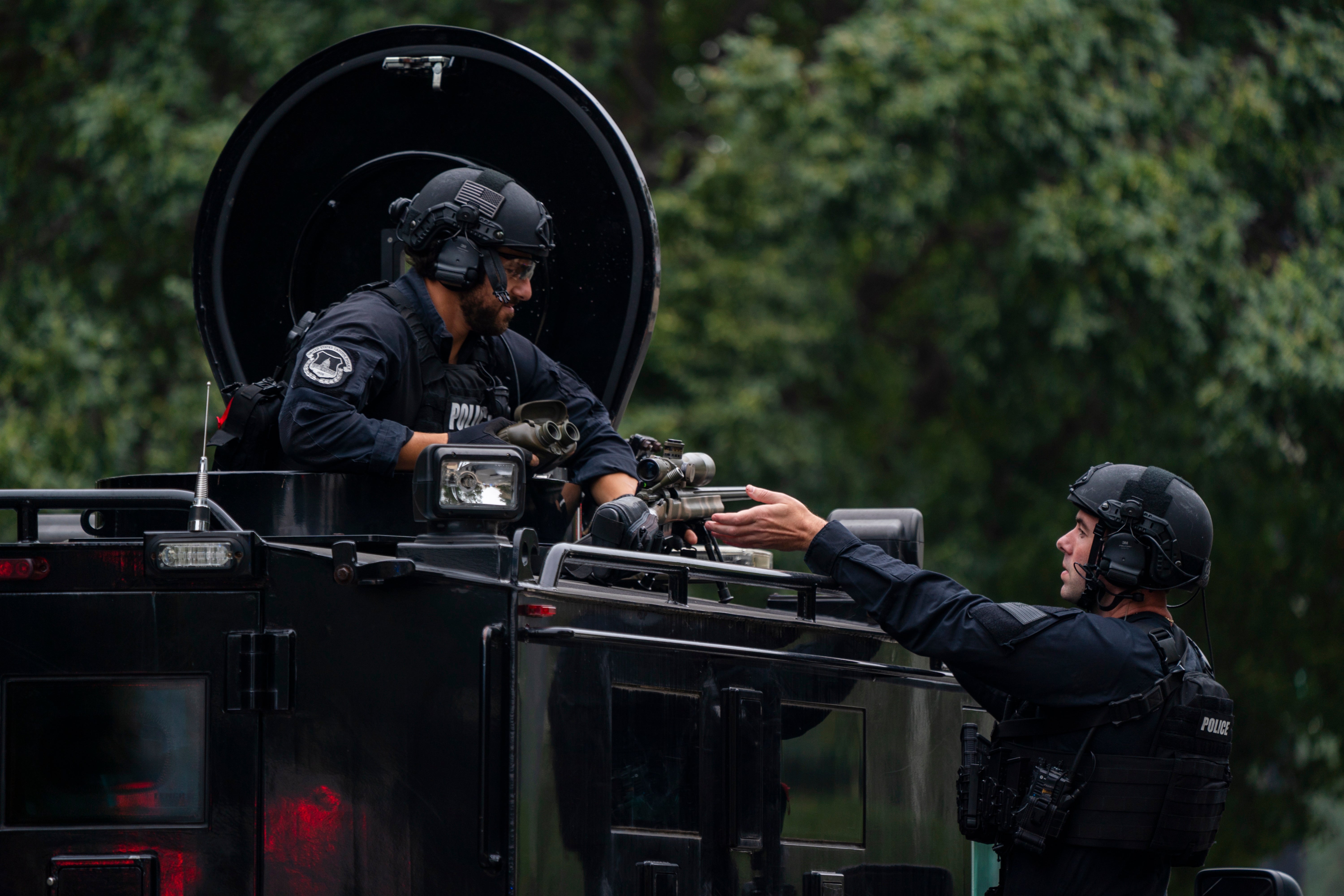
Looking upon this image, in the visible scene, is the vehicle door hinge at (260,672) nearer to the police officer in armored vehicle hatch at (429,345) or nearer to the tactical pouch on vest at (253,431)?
the police officer in armored vehicle hatch at (429,345)

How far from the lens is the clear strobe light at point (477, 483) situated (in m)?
3.87

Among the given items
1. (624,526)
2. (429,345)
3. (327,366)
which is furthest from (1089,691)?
(327,366)

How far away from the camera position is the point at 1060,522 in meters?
14.8

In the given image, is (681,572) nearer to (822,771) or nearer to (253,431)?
(822,771)

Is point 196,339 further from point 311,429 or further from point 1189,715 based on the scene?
point 1189,715

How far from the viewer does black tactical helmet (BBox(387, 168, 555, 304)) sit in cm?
516

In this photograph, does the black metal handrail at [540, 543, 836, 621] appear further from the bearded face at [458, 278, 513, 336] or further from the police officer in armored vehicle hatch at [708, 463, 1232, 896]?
the bearded face at [458, 278, 513, 336]

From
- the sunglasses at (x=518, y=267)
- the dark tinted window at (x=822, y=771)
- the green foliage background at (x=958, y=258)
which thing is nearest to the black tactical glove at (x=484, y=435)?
the sunglasses at (x=518, y=267)

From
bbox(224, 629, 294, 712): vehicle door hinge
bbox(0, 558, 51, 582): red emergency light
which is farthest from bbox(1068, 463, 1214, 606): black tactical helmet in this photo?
bbox(0, 558, 51, 582): red emergency light

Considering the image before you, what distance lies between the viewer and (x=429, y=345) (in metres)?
5.20

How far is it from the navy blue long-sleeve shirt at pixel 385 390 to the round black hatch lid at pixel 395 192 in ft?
1.15

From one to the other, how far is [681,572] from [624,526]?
1.47ft

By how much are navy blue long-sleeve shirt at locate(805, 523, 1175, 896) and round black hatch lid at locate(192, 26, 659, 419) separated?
5.73 ft

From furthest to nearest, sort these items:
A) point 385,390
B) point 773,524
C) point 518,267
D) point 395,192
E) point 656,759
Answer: point 395,192
point 518,267
point 385,390
point 773,524
point 656,759
